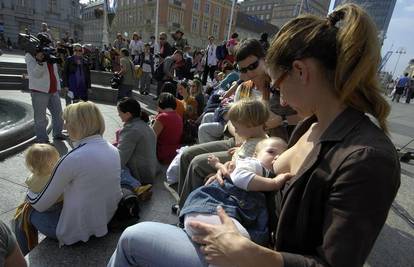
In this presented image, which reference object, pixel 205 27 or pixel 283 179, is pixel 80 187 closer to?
pixel 283 179

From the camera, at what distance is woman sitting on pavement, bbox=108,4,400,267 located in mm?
889

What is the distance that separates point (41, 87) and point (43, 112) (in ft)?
1.53

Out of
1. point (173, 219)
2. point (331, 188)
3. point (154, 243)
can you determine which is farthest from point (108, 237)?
point (331, 188)

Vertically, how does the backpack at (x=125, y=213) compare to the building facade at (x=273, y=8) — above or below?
below

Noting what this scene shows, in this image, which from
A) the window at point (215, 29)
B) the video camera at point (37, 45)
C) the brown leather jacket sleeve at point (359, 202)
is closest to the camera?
the brown leather jacket sleeve at point (359, 202)

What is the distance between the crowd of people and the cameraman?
316cm

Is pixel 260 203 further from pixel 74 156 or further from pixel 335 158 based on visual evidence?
pixel 74 156

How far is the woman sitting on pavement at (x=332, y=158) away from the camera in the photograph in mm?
889

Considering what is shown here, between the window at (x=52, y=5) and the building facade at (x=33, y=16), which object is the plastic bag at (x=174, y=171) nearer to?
the building facade at (x=33, y=16)

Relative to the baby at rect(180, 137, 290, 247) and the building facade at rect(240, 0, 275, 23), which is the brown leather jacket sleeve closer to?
the baby at rect(180, 137, 290, 247)

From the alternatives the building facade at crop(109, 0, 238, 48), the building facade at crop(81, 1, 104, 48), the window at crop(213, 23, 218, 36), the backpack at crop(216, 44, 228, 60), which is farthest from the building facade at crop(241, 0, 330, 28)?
the backpack at crop(216, 44, 228, 60)

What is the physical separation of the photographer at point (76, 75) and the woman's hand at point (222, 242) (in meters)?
6.80

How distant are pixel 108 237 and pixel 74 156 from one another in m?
0.83

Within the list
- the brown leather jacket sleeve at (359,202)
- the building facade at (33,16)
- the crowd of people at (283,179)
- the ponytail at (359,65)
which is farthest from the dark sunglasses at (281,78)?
the building facade at (33,16)
